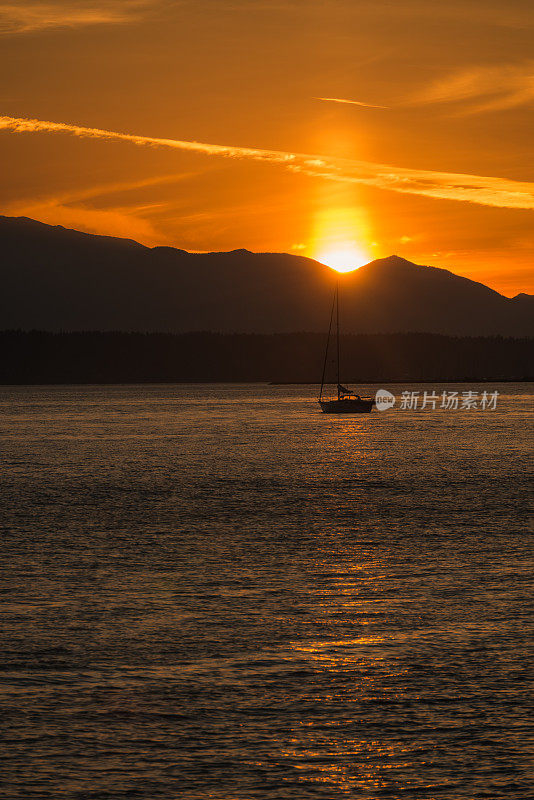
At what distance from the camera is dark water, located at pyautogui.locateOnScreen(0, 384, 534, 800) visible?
1062 cm

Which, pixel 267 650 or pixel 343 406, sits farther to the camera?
pixel 343 406

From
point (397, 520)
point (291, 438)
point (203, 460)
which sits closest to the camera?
point (397, 520)

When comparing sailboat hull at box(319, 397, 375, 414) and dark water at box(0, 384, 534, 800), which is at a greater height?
dark water at box(0, 384, 534, 800)

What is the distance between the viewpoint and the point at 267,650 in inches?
616

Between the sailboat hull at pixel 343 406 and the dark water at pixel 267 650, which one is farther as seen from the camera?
the sailboat hull at pixel 343 406

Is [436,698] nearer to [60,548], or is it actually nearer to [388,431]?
[60,548]

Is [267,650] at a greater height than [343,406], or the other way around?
[267,650]

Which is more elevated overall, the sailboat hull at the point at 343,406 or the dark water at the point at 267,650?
the dark water at the point at 267,650

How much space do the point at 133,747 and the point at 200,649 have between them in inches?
174

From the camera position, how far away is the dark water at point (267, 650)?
10617 mm

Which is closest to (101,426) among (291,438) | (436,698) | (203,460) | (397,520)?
(291,438)

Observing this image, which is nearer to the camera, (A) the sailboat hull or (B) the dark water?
(B) the dark water

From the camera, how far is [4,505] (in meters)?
39.5

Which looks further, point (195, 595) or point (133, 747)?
point (195, 595)
